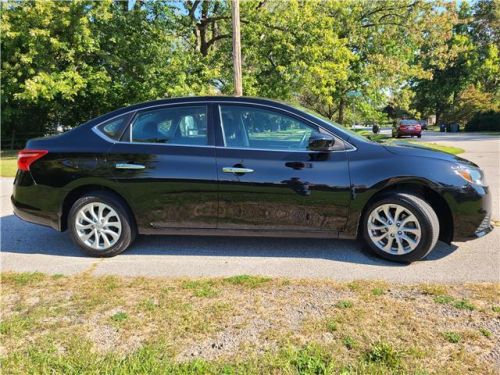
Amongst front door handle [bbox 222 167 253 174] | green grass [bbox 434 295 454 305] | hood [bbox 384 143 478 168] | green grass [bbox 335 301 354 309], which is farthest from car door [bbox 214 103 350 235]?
green grass [bbox 434 295 454 305]

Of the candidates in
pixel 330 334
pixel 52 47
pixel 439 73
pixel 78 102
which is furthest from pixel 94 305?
pixel 439 73

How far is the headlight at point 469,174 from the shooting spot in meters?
4.22

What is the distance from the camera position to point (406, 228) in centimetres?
425

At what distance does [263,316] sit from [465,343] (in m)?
1.36

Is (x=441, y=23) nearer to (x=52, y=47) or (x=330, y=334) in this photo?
(x=52, y=47)

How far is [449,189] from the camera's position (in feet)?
13.7

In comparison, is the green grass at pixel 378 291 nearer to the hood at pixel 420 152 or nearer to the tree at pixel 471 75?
the hood at pixel 420 152

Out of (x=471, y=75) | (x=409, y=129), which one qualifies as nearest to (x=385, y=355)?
(x=409, y=129)

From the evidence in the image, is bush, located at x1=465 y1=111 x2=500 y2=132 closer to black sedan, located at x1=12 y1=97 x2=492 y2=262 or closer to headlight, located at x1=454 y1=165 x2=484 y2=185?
headlight, located at x1=454 y1=165 x2=484 y2=185

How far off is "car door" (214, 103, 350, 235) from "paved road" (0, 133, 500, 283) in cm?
37

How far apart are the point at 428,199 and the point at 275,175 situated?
160cm

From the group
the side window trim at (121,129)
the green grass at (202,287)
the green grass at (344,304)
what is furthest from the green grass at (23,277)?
the green grass at (344,304)

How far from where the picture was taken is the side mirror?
14.0 ft

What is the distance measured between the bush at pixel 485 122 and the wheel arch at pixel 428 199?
41594 mm
